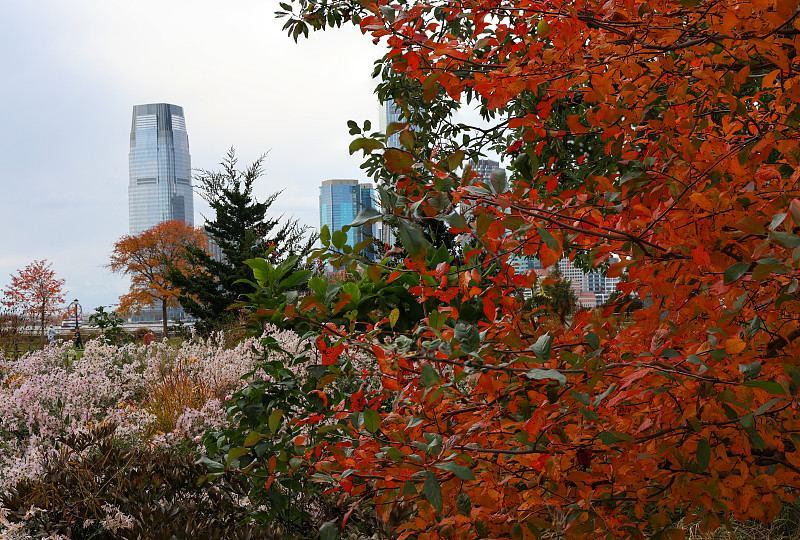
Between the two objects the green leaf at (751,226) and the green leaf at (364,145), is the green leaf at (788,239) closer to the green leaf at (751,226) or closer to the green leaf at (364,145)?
the green leaf at (751,226)

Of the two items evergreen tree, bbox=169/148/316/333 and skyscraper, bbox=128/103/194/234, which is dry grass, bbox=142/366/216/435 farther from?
skyscraper, bbox=128/103/194/234

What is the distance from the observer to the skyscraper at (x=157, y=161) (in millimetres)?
114688

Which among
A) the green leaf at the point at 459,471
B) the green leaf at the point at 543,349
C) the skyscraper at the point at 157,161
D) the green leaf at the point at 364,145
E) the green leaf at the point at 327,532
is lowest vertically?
the green leaf at the point at 327,532

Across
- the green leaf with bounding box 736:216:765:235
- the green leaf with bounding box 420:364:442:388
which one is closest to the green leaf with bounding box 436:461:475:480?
the green leaf with bounding box 420:364:442:388

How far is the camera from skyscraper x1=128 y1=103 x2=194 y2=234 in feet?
376

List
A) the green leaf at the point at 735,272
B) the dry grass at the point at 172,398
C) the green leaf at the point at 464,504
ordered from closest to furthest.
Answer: the green leaf at the point at 735,272, the green leaf at the point at 464,504, the dry grass at the point at 172,398

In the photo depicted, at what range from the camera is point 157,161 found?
380ft

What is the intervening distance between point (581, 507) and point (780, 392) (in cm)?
60

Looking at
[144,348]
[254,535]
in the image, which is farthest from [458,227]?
[144,348]

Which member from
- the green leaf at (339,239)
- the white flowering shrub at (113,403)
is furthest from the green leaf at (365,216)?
the white flowering shrub at (113,403)

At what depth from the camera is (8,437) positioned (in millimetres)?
4184

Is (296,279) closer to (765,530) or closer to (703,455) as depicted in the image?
(703,455)

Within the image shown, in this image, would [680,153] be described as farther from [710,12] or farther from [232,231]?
[232,231]

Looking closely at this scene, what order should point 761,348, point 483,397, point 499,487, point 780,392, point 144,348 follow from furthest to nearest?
point 144,348 < point 483,397 < point 761,348 < point 499,487 < point 780,392
